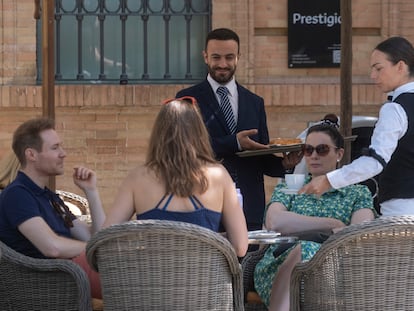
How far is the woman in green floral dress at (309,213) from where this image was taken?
495 centimetres

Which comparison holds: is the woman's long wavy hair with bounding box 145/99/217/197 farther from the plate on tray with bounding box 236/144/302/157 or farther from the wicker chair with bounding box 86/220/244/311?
the plate on tray with bounding box 236/144/302/157

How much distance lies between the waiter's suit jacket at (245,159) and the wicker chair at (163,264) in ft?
5.24

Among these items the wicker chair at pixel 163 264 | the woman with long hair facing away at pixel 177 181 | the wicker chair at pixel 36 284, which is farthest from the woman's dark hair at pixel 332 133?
the wicker chair at pixel 36 284

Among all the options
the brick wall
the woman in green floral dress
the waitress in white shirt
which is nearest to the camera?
the waitress in white shirt

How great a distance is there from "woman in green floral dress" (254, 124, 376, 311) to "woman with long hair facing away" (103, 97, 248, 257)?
2.42ft

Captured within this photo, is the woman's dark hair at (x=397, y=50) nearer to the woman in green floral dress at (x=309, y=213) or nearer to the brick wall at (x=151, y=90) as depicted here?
the woman in green floral dress at (x=309, y=213)

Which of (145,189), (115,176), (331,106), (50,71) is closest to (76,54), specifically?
(115,176)

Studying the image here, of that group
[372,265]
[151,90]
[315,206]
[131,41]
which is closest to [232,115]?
[315,206]

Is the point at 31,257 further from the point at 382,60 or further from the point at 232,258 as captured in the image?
the point at 382,60

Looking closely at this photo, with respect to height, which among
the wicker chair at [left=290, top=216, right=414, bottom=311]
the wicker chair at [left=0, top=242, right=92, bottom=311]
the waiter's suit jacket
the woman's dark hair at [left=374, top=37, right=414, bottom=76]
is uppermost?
the woman's dark hair at [left=374, top=37, right=414, bottom=76]

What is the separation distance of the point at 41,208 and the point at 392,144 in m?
1.66

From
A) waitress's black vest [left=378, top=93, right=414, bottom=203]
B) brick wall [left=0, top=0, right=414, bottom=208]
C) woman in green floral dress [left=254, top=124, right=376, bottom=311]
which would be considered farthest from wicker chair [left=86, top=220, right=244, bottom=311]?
brick wall [left=0, top=0, right=414, bottom=208]

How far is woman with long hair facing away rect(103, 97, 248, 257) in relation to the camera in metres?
4.27

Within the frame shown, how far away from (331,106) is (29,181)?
228 inches
